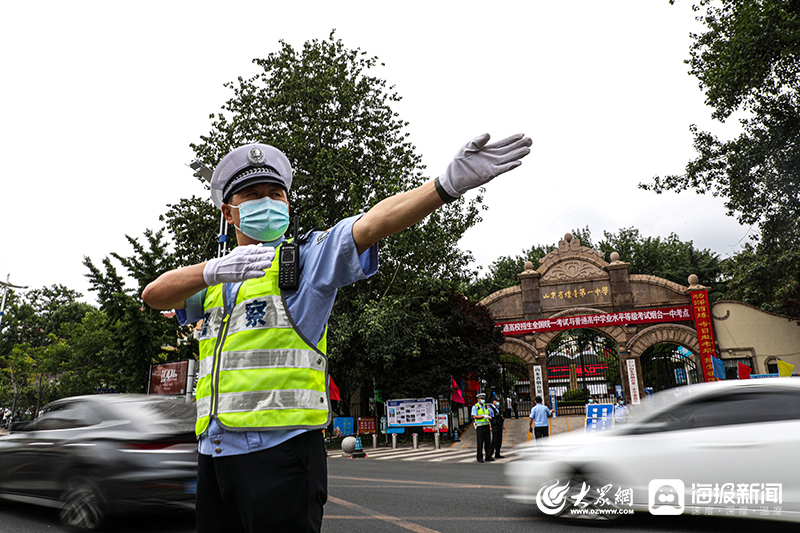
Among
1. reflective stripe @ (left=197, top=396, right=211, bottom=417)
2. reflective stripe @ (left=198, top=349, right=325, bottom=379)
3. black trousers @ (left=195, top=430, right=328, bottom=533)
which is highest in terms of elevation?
reflective stripe @ (left=198, top=349, right=325, bottom=379)

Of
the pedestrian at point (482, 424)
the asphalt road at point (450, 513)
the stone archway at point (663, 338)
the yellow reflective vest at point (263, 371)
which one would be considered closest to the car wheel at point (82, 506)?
the asphalt road at point (450, 513)

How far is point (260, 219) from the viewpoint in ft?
6.29

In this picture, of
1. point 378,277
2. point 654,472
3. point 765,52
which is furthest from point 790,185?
point 654,472

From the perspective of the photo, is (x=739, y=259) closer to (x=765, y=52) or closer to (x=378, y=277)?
(x=765, y=52)

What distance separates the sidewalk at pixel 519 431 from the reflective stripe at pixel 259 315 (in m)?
16.9

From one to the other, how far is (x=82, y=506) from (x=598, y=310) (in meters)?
22.6

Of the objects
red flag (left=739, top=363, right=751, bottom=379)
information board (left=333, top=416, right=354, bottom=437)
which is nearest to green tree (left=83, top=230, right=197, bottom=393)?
information board (left=333, top=416, right=354, bottom=437)

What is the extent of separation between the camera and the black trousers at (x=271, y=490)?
147 cm

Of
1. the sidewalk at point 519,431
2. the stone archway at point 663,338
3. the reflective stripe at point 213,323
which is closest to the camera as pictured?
the reflective stripe at point 213,323

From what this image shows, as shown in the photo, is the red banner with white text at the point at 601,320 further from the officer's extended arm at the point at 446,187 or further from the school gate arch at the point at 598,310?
the officer's extended arm at the point at 446,187

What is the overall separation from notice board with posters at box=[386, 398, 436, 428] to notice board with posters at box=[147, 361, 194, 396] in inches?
279

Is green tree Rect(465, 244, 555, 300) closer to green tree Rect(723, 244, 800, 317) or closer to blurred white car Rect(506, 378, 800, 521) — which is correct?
green tree Rect(723, 244, 800, 317)

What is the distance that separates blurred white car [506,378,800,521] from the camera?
4.46m

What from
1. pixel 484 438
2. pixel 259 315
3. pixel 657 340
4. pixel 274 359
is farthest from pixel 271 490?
pixel 657 340
